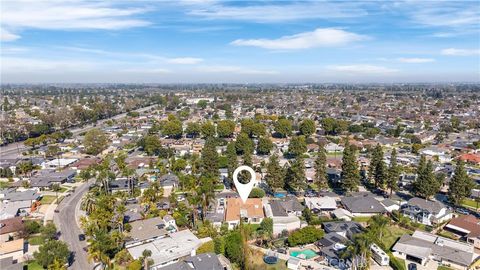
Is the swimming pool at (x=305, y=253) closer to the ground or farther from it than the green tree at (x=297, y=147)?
closer to the ground

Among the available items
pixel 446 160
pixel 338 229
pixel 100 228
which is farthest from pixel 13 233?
pixel 446 160

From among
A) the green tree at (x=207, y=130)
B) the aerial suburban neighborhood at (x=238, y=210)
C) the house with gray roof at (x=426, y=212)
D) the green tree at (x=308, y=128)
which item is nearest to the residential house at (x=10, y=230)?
the aerial suburban neighborhood at (x=238, y=210)

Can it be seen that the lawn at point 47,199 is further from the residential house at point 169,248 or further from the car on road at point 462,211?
the car on road at point 462,211

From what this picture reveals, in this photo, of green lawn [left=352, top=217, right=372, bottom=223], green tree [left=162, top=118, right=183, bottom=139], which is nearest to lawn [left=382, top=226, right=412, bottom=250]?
green lawn [left=352, top=217, right=372, bottom=223]

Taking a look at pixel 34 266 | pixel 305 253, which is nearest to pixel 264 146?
pixel 305 253

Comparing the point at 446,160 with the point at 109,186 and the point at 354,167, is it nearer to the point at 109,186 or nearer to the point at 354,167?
the point at 354,167

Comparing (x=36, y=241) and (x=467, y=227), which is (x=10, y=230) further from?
(x=467, y=227)
